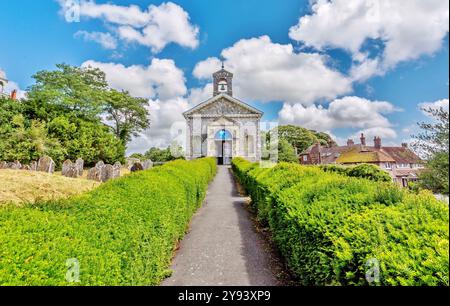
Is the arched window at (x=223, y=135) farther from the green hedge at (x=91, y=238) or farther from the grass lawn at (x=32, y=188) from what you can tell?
the green hedge at (x=91, y=238)

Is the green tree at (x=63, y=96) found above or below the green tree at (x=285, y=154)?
above

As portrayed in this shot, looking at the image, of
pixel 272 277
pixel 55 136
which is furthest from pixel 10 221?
pixel 55 136

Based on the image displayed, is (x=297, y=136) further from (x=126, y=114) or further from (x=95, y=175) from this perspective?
(x=95, y=175)

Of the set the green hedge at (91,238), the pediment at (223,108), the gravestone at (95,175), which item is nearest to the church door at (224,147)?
the pediment at (223,108)

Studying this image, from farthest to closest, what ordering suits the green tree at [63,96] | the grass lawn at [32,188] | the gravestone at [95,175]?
the green tree at [63,96] < the gravestone at [95,175] < the grass lawn at [32,188]

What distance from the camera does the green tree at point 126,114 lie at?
37.6 meters

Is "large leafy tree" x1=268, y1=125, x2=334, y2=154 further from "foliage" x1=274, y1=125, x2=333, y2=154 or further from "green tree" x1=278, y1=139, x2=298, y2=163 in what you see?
"green tree" x1=278, y1=139, x2=298, y2=163

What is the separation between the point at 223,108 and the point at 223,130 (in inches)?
159

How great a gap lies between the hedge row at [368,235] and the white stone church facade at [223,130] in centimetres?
3254

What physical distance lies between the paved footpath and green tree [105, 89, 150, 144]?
32627 millimetres

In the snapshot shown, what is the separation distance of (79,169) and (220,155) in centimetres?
2262

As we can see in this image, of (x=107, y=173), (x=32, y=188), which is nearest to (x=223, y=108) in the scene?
(x=107, y=173)
